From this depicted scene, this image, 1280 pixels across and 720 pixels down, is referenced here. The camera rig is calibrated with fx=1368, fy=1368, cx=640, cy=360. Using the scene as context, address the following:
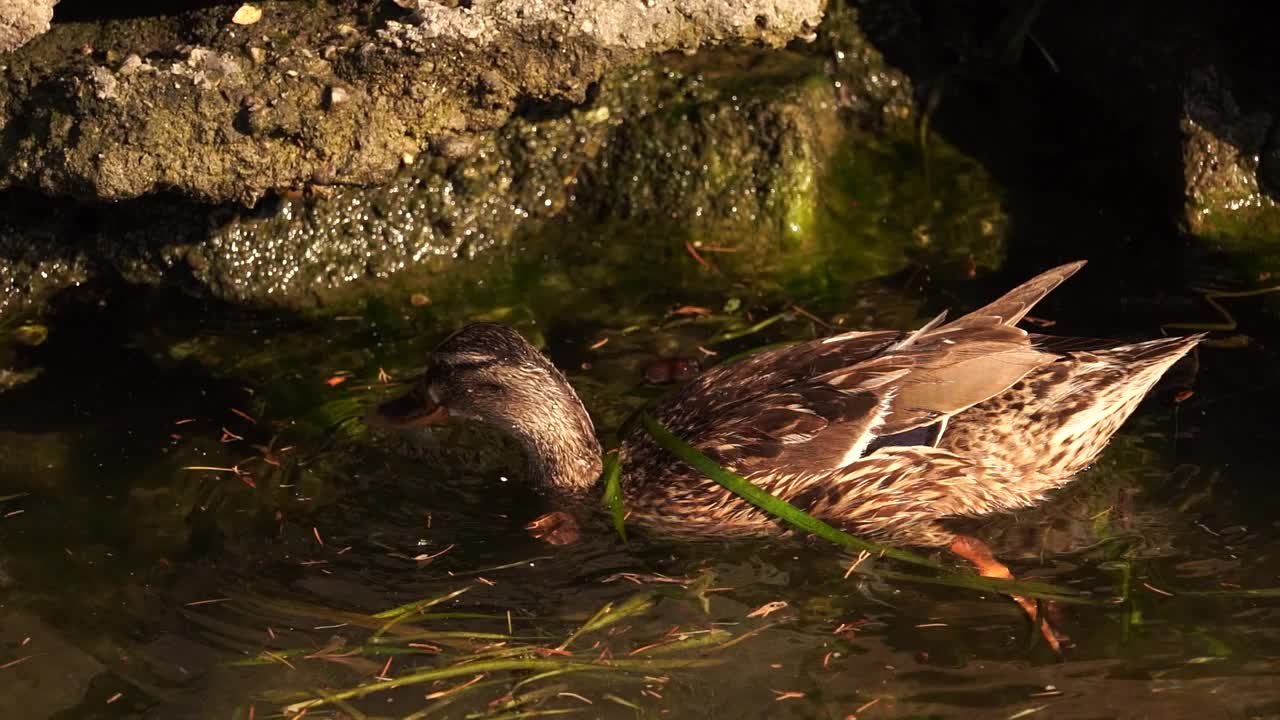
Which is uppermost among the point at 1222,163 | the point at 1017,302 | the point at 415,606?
the point at 1222,163

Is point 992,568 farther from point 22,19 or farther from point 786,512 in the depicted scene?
point 22,19

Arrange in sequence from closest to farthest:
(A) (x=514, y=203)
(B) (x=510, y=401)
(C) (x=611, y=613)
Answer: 1. (C) (x=611, y=613)
2. (B) (x=510, y=401)
3. (A) (x=514, y=203)

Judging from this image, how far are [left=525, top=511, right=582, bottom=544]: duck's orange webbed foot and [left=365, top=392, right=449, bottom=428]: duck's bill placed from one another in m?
0.60

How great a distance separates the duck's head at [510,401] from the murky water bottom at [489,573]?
0.71 ft

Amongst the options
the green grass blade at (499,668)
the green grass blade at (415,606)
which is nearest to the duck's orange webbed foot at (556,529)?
the green grass blade at (415,606)

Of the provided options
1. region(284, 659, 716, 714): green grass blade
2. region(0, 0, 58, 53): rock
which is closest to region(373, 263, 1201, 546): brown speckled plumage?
region(284, 659, 716, 714): green grass blade

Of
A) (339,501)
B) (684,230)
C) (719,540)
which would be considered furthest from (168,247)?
(719,540)

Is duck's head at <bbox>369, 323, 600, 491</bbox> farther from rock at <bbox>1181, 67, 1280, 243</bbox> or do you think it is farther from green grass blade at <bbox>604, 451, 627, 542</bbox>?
rock at <bbox>1181, 67, 1280, 243</bbox>

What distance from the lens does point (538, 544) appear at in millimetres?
5094

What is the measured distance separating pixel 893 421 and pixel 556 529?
132 cm

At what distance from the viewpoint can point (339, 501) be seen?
17.3ft

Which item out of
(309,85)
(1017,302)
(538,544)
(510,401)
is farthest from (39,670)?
(1017,302)

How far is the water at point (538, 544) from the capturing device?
440cm

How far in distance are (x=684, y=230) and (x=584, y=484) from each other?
1.83 meters
